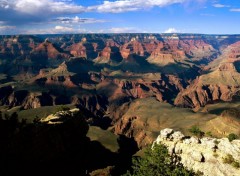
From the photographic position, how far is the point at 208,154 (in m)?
72.7

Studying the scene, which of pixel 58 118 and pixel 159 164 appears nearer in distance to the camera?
pixel 159 164

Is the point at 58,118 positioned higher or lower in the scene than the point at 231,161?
lower

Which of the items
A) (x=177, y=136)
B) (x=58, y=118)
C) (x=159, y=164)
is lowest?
(x=58, y=118)

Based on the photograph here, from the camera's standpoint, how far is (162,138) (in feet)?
265

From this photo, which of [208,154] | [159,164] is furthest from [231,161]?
[159,164]

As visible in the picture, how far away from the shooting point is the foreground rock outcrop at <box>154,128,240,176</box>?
6938cm

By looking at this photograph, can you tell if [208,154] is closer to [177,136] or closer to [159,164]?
[177,136]

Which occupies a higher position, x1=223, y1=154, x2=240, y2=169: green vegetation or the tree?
x1=223, y1=154, x2=240, y2=169: green vegetation

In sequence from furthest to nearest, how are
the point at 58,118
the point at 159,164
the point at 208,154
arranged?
the point at 58,118, the point at 208,154, the point at 159,164

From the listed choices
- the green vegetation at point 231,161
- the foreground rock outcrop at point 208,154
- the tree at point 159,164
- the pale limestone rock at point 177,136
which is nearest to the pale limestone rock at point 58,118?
the foreground rock outcrop at point 208,154

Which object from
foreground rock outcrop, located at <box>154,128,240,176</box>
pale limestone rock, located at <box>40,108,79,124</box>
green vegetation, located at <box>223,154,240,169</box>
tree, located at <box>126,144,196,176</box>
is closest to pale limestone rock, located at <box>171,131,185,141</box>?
foreground rock outcrop, located at <box>154,128,240,176</box>

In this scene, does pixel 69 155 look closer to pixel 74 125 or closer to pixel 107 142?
pixel 74 125

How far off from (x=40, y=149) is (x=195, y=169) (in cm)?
3927

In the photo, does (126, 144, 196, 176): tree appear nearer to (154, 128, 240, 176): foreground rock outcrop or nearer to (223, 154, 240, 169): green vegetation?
(154, 128, 240, 176): foreground rock outcrop
